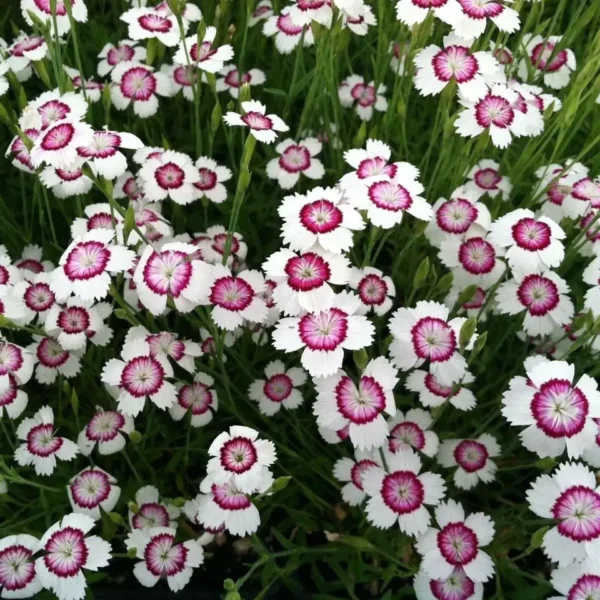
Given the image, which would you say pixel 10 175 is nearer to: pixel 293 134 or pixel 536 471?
pixel 293 134

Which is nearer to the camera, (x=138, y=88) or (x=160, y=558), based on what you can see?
(x=160, y=558)

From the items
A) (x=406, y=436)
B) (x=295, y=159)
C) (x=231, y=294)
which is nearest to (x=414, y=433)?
(x=406, y=436)

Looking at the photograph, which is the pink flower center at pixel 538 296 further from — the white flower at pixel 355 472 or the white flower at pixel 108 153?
the white flower at pixel 108 153

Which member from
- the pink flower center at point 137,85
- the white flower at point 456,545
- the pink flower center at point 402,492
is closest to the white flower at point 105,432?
the pink flower center at point 402,492

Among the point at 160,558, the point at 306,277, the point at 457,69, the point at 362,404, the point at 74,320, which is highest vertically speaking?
the point at 457,69

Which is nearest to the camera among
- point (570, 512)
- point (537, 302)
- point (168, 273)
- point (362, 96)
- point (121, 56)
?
point (570, 512)

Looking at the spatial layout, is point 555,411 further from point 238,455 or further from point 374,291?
point 238,455

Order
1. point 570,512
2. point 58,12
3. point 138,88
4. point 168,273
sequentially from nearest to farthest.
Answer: point 570,512 → point 168,273 → point 58,12 → point 138,88
